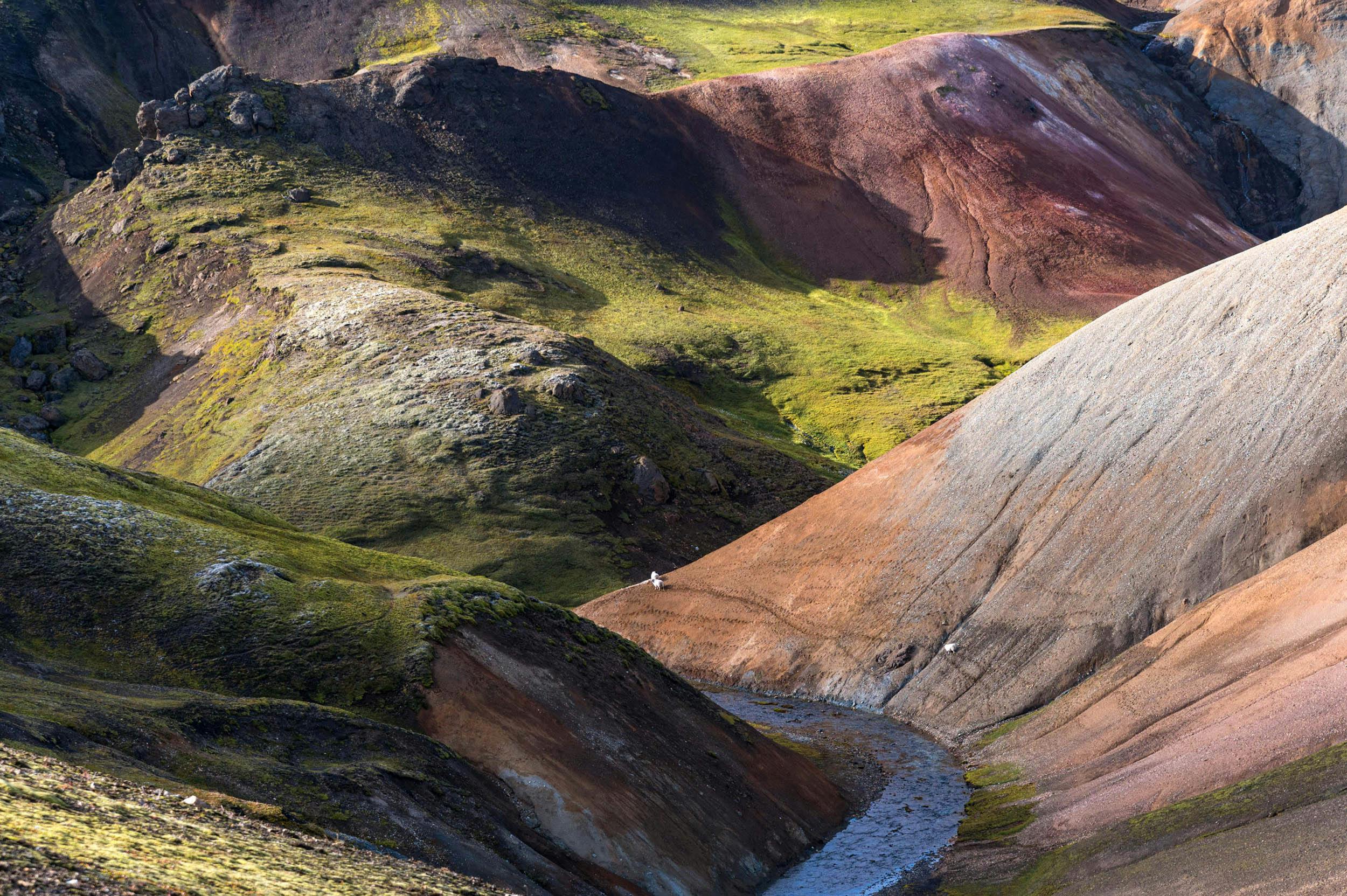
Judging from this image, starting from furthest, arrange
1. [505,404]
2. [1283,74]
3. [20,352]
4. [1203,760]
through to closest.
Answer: [1283,74] < [20,352] < [505,404] < [1203,760]

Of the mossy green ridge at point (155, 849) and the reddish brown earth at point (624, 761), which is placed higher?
the mossy green ridge at point (155, 849)

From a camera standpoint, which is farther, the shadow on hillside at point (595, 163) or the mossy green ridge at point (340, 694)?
the shadow on hillside at point (595, 163)

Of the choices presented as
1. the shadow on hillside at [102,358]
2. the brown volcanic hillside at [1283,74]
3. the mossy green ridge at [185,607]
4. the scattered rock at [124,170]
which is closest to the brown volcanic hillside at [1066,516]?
the mossy green ridge at [185,607]

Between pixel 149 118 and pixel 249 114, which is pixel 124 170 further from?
pixel 249 114

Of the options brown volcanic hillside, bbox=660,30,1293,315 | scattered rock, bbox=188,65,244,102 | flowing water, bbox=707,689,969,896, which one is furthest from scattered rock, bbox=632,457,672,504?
scattered rock, bbox=188,65,244,102

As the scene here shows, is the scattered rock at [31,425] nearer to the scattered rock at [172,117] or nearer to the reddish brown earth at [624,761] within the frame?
the scattered rock at [172,117]

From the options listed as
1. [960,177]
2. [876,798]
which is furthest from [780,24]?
[876,798]

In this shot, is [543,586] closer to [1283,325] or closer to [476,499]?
[476,499]
